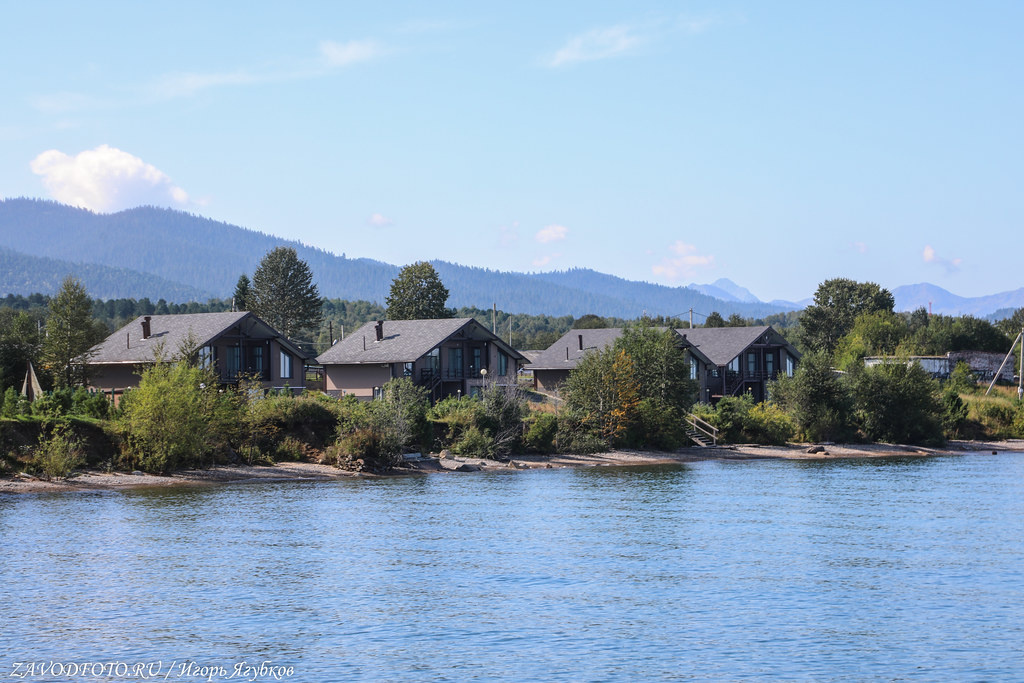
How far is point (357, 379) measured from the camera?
73.9 m

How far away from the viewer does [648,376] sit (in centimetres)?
6450

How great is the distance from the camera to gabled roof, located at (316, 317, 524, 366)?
73125 millimetres

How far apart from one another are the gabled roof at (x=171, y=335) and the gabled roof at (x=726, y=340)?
32108mm

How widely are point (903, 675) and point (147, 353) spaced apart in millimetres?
56752

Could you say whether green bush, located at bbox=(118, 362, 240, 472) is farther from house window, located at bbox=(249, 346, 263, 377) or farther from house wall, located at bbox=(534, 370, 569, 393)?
house wall, located at bbox=(534, 370, 569, 393)

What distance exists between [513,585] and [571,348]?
59.0 meters

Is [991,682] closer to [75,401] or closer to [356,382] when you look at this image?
[75,401]

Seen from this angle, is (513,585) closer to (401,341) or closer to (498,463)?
(498,463)

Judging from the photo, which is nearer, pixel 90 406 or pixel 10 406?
pixel 10 406

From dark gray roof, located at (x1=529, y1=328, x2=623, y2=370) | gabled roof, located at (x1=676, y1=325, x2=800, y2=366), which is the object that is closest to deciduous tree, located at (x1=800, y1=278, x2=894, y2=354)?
gabled roof, located at (x1=676, y1=325, x2=800, y2=366)

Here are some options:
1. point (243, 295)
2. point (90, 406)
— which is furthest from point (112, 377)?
point (243, 295)

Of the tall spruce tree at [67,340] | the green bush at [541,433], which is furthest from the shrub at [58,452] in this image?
the green bush at [541,433]

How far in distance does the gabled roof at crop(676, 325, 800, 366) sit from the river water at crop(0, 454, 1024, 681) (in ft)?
138

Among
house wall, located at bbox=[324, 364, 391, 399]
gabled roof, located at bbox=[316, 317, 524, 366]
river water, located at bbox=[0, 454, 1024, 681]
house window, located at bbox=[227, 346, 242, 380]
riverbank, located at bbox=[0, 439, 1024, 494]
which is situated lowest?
river water, located at bbox=[0, 454, 1024, 681]
